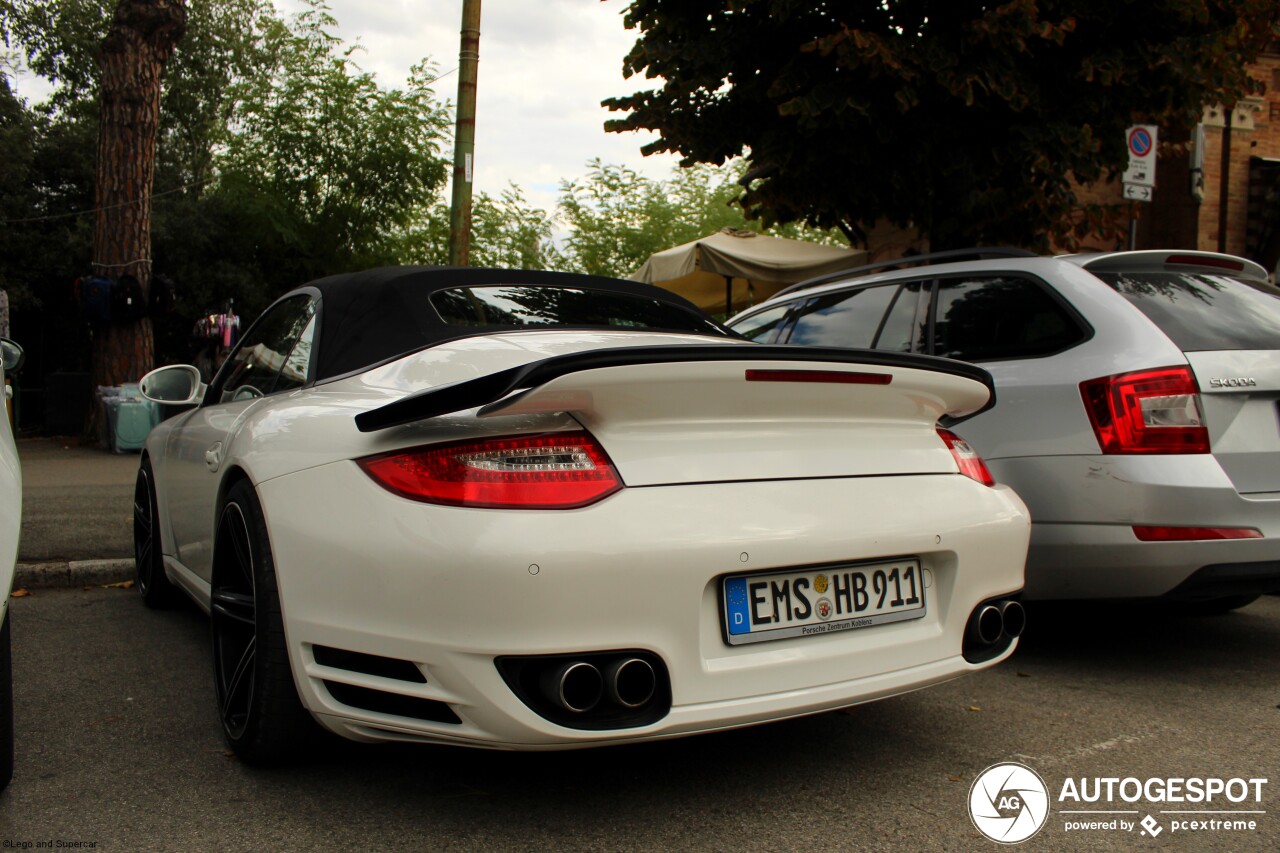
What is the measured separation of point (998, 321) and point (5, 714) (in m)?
3.58

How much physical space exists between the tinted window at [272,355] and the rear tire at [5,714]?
106cm

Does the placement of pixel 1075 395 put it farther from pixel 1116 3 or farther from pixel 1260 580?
pixel 1116 3

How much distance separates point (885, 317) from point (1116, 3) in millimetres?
4383

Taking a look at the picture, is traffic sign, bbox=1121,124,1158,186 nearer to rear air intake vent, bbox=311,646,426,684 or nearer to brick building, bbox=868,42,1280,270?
rear air intake vent, bbox=311,646,426,684

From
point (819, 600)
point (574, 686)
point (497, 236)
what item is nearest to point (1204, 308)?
point (819, 600)

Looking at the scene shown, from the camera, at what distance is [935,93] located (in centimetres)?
797

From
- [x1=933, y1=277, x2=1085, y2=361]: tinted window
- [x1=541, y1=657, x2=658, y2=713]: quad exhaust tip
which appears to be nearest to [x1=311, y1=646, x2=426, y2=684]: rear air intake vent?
[x1=541, y1=657, x2=658, y2=713]: quad exhaust tip

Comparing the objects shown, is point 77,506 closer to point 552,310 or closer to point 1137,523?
point 552,310

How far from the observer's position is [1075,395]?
3879 mm

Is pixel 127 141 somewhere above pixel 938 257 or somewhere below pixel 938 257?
above

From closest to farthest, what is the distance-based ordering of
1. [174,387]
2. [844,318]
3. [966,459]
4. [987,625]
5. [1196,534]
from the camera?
[987,625] → [966,459] → [1196,534] → [174,387] → [844,318]

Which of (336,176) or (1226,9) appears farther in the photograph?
(336,176)

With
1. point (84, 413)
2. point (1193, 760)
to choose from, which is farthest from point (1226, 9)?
point (84, 413)

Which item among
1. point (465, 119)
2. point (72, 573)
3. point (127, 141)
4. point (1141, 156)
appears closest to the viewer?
point (72, 573)
